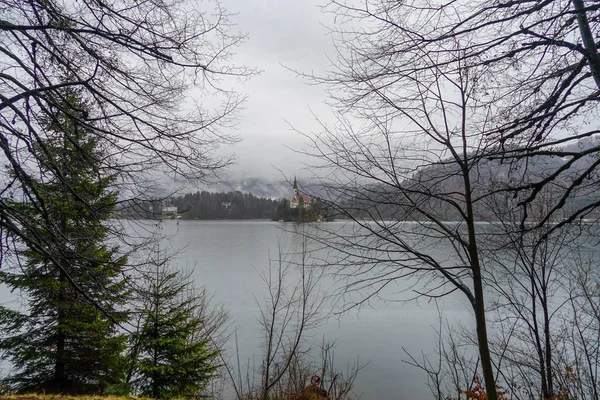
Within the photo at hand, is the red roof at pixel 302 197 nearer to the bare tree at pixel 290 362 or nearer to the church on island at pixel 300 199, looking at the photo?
the church on island at pixel 300 199

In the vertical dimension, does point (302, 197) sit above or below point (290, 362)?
above

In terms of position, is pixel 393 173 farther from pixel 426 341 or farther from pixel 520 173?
pixel 426 341

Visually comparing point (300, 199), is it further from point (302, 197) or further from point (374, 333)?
point (374, 333)

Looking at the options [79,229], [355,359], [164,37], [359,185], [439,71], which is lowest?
[355,359]

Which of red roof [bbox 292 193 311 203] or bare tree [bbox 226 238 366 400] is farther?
bare tree [bbox 226 238 366 400]

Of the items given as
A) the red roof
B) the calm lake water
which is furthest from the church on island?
the calm lake water

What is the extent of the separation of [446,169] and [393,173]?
0.53 m

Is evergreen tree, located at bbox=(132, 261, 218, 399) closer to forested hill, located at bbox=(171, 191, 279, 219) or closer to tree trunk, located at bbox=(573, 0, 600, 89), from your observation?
tree trunk, located at bbox=(573, 0, 600, 89)

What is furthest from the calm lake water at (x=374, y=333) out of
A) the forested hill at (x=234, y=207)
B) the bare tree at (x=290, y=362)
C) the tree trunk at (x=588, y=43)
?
the forested hill at (x=234, y=207)

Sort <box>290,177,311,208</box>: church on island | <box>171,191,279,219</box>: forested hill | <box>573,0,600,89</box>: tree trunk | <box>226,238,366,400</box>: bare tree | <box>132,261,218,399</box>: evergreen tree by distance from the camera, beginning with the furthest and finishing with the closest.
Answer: <box>171,191,279,219</box>: forested hill
<box>226,238,366,400</box>: bare tree
<box>132,261,218,399</box>: evergreen tree
<box>290,177,311,208</box>: church on island
<box>573,0,600,89</box>: tree trunk

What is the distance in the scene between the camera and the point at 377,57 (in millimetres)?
3113

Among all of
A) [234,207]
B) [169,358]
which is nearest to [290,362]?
[169,358]

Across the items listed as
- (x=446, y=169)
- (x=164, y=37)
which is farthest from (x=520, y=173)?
(x=164, y=37)

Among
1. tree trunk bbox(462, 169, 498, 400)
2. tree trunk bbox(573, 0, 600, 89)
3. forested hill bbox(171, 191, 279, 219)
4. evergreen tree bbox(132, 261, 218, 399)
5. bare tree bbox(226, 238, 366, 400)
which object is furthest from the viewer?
forested hill bbox(171, 191, 279, 219)
